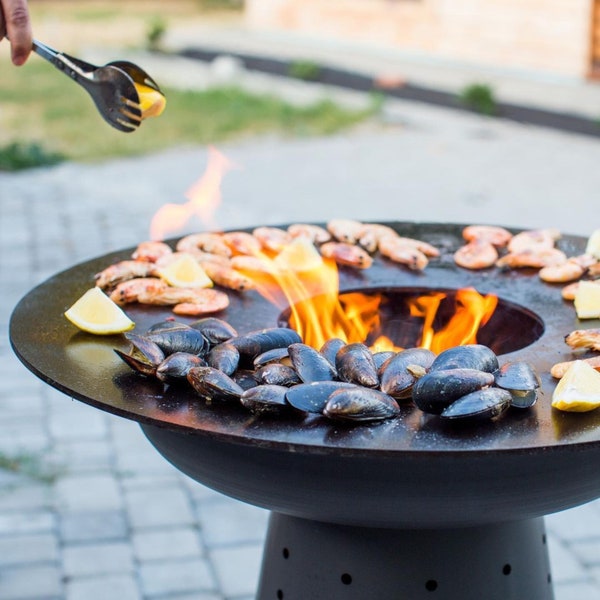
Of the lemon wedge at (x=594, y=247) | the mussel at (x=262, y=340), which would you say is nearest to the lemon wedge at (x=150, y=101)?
the mussel at (x=262, y=340)

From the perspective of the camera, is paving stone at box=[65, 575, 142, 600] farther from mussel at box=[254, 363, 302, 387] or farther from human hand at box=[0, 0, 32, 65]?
human hand at box=[0, 0, 32, 65]

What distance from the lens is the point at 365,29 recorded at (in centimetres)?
1349

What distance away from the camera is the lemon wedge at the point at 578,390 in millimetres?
1661

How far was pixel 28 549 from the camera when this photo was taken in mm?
3086

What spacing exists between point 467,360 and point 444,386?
0.49 feet

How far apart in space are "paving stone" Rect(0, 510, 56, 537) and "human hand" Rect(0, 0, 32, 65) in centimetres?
162

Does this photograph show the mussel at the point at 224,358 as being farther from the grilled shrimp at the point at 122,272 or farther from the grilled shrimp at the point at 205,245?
the grilled shrimp at the point at 205,245

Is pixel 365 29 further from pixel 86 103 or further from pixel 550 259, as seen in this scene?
pixel 550 259

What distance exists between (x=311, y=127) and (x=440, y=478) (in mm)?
8059

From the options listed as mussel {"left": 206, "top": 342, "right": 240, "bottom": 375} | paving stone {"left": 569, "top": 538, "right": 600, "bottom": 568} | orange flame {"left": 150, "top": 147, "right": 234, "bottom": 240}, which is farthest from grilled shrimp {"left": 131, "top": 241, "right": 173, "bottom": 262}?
paving stone {"left": 569, "top": 538, "right": 600, "bottom": 568}

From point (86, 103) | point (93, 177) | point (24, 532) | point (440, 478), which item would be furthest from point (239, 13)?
point (440, 478)

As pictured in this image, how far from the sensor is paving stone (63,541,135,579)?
3000mm

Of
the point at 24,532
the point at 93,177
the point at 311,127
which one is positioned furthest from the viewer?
the point at 311,127

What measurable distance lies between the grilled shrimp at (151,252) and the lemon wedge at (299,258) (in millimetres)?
259
